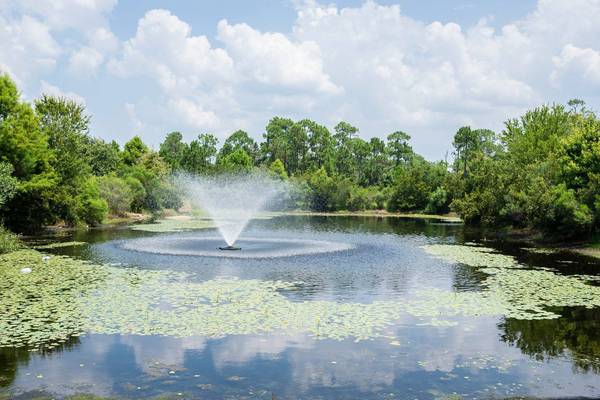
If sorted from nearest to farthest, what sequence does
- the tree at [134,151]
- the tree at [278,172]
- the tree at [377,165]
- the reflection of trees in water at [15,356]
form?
the reflection of trees in water at [15,356] → the tree at [134,151] → the tree at [278,172] → the tree at [377,165]

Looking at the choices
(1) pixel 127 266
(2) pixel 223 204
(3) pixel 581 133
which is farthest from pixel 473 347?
(2) pixel 223 204

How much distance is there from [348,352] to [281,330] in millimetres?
3050

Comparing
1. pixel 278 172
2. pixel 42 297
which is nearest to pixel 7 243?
pixel 42 297

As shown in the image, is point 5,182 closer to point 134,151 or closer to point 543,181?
point 543,181

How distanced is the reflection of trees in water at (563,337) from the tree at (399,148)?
467ft

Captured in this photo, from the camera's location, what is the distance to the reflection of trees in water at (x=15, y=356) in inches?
539

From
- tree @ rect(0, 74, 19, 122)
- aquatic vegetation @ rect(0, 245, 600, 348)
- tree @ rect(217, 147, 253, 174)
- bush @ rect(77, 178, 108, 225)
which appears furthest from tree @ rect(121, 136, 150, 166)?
aquatic vegetation @ rect(0, 245, 600, 348)

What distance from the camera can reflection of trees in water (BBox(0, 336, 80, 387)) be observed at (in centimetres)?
1368

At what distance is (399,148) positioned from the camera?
162 meters

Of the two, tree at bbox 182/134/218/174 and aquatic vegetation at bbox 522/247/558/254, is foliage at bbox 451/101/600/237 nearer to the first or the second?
aquatic vegetation at bbox 522/247/558/254

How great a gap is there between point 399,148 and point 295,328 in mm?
147656

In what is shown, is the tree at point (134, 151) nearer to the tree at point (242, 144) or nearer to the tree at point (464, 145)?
the tree at point (242, 144)

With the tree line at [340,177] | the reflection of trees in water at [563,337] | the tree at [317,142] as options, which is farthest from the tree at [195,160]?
the reflection of trees in water at [563,337]

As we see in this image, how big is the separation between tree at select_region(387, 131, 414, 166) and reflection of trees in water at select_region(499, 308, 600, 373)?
142425mm
